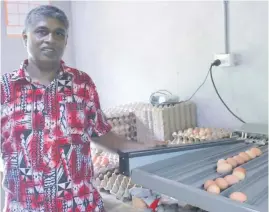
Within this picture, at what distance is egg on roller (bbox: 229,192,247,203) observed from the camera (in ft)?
2.52

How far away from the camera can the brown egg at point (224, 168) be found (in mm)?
1005

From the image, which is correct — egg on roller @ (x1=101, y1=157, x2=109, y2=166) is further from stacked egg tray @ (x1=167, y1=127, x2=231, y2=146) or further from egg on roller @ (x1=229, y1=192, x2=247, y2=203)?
egg on roller @ (x1=229, y1=192, x2=247, y2=203)

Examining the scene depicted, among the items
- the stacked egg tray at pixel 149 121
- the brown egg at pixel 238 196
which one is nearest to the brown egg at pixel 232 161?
the brown egg at pixel 238 196

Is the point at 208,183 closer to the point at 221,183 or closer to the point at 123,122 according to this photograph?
the point at 221,183

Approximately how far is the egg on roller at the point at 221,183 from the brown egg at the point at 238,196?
0.06 metres

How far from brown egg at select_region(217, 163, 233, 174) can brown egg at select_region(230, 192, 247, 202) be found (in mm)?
195

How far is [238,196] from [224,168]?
0.23 meters

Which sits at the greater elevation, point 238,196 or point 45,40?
point 45,40

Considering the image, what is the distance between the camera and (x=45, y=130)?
3.25ft

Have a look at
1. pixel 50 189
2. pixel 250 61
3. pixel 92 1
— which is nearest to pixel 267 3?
pixel 250 61

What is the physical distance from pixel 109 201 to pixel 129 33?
152cm

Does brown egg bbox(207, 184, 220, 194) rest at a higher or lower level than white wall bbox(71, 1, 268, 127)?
lower

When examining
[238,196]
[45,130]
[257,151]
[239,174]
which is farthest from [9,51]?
[238,196]

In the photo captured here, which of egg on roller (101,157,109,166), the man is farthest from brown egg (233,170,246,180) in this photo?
egg on roller (101,157,109,166)
